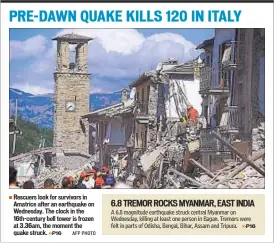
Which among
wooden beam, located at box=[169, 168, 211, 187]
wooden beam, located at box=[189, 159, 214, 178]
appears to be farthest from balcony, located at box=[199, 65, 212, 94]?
wooden beam, located at box=[169, 168, 211, 187]

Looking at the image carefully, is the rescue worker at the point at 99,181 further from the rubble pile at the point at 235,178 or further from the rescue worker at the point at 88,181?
the rubble pile at the point at 235,178

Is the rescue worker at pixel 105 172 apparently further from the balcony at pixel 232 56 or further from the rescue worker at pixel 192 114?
the balcony at pixel 232 56

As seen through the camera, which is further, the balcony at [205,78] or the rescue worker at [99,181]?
the balcony at [205,78]

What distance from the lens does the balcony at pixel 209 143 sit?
41.9 feet

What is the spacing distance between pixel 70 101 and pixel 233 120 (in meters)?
2.02

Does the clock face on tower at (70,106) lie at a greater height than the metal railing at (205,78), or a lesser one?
lesser

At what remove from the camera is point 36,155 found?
12836 mm

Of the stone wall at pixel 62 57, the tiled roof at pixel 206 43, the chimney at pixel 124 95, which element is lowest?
the chimney at pixel 124 95

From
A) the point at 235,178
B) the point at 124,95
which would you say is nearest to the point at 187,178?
the point at 235,178

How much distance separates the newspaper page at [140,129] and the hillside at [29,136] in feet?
0.05

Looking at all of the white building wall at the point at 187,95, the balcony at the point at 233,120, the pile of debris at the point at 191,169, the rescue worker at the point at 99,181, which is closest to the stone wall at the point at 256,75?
the balcony at the point at 233,120

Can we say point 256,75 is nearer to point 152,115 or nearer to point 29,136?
point 152,115

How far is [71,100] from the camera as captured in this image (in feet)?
43.3
